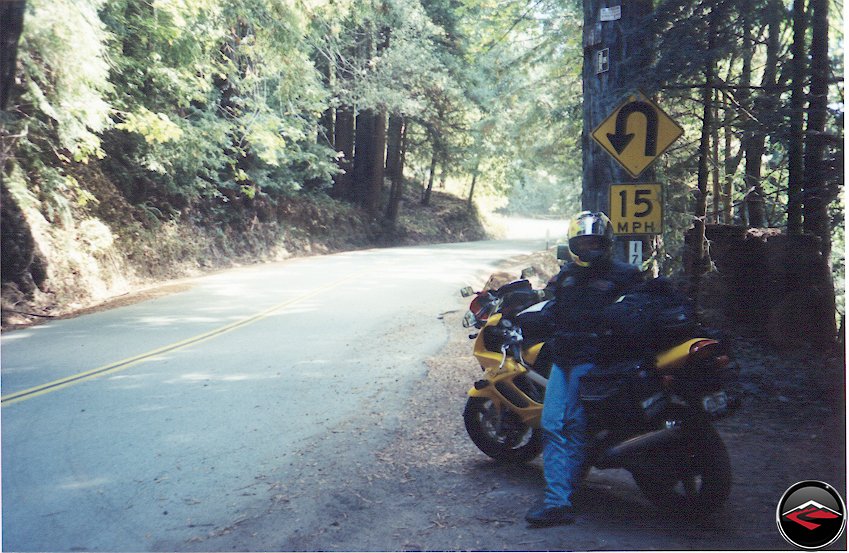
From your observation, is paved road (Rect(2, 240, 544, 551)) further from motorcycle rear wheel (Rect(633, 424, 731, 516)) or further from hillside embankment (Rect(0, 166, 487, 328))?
motorcycle rear wheel (Rect(633, 424, 731, 516))

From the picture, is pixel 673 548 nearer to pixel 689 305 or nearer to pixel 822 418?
pixel 689 305

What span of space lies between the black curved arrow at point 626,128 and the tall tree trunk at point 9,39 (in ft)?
25.6

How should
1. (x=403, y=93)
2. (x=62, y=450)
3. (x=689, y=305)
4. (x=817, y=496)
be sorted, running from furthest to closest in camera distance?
(x=403, y=93)
(x=62, y=450)
(x=689, y=305)
(x=817, y=496)

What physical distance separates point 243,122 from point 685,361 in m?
18.1

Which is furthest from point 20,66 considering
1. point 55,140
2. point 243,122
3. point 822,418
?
point 822,418

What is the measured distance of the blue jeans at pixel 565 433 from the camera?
169 inches

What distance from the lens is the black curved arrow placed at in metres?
6.83

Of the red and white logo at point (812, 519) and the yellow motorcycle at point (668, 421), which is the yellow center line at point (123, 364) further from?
the red and white logo at point (812, 519)

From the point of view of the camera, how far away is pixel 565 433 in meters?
4.35

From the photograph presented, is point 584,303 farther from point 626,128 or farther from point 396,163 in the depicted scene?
point 396,163

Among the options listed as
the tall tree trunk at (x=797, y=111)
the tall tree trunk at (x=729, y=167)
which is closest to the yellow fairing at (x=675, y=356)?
the tall tree trunk at (x=797, y=111)

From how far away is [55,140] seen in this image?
1499cm

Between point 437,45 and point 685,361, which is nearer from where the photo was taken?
point 685,361

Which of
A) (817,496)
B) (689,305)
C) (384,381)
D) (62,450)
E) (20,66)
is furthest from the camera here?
(20,66)
